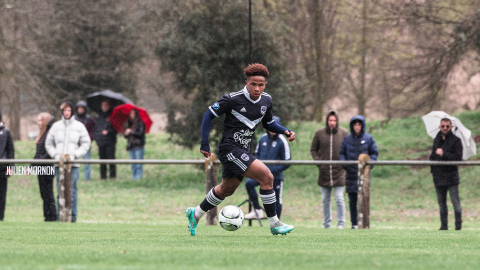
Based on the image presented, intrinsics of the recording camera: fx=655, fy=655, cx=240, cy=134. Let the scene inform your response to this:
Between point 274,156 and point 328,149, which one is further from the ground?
point 328,149

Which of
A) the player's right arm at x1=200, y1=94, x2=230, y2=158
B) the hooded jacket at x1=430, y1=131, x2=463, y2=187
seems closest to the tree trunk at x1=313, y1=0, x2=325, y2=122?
the hooded jacket at x1=430, y1=131, x2=463, y2=187

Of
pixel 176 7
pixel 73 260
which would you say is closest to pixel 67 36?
pixel 176 7

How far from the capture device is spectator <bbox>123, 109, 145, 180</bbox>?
65.1ft

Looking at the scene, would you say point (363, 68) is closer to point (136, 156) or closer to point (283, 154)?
point (136, 156)

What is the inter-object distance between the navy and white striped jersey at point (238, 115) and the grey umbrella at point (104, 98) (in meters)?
14.3

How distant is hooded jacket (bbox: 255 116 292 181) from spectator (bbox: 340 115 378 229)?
105 cm

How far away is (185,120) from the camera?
20656 mm

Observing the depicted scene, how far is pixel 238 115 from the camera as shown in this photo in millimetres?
7352

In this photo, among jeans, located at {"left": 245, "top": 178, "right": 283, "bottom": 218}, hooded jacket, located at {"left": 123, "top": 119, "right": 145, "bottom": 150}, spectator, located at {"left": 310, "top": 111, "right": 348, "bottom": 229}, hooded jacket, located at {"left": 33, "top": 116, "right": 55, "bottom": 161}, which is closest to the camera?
jeans, located at {"left": 245, "top": 178, "right": 283, "bottom": 218}

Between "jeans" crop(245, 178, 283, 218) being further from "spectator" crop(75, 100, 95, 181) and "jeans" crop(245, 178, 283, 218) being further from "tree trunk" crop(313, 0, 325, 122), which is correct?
"tree trunk" crop(313, 0, 325, 122)

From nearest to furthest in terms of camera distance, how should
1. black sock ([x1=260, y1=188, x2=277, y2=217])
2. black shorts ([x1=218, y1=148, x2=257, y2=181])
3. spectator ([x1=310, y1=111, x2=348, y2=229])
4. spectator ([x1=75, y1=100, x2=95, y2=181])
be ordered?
black shorts ([x1=218, y1=148, x2=257, y2=181]), black sock ([x1=260, y1=188, x2=277, y2=217]), spectator ([x1=310, y1=111, x2=348, y2=229]), spectator ([x1=75, y1=100, x2=95, y2=181])

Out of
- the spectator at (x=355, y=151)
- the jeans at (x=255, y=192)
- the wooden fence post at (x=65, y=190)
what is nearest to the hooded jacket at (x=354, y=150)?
the spectator at (x=355, y=151)

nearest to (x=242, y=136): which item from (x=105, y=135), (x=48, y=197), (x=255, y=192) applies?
(x=255, y=192)

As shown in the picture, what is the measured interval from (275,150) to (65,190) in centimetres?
399
